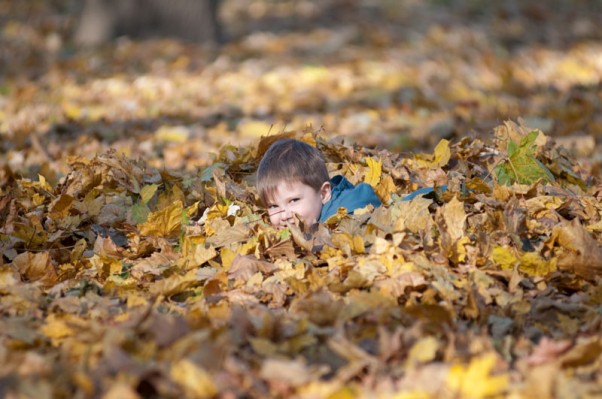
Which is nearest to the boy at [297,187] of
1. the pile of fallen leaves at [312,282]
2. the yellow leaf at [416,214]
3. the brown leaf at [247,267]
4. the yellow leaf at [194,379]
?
the pile of fallen leaves at [312,282]

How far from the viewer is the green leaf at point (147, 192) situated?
404 centimetres

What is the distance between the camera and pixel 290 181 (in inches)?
153

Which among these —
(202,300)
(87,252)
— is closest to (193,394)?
(202,300)

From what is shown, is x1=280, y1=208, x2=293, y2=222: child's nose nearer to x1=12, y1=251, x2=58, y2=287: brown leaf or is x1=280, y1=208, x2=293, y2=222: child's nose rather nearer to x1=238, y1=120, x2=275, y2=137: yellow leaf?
x1=12, y1=251, x2=58, y2=287: brown leaf

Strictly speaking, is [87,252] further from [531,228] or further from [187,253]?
[531,228]

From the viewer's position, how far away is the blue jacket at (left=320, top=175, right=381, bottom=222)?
3.93 metres

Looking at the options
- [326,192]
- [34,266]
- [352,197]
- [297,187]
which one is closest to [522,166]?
[352,197]

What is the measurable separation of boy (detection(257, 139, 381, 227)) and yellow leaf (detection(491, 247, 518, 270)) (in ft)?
2.99

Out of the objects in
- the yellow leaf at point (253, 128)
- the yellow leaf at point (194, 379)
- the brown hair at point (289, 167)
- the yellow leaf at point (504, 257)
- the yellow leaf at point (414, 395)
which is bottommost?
the yellow leaf at point (253, 128)

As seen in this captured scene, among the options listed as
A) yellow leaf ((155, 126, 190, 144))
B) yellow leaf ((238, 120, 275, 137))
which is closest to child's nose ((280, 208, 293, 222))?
yellow leaf ((155, 126, 190, 144))

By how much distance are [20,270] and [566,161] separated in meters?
3.04

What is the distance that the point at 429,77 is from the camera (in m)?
8.91

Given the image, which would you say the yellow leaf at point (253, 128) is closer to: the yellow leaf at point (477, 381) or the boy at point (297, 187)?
the boy at point (297, 187)

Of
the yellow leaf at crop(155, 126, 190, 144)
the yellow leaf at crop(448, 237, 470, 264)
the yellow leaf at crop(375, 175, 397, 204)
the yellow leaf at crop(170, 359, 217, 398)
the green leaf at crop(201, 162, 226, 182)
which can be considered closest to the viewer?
the yellow leaf at crop(170, 359, 217, 398)
